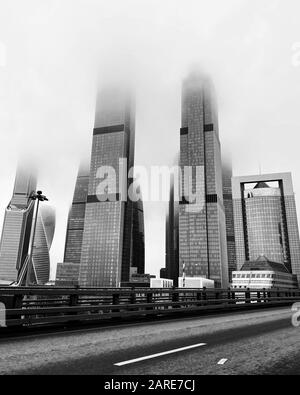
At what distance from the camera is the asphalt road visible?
4586mm

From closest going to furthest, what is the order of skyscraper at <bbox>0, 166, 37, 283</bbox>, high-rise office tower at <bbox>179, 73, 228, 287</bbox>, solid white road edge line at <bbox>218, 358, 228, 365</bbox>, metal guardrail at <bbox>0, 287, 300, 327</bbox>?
solid white road edge line at <bbox>218, 358, 228, 365</bbox> → metal guardrail at <bbox>0, 287, 300, 327</bbox> → high-rise office tower at <bbox>179, 73, 228, 287</bbox> → skyscraper at <bbox>0, 166, 37, 283</bbox>

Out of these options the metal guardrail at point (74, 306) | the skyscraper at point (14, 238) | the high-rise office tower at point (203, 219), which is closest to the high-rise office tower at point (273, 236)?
the high-rise office tower at point (203, 219)

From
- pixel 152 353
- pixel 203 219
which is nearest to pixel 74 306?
pixel 152 353

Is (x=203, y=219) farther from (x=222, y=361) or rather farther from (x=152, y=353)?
(x=222, y=361)

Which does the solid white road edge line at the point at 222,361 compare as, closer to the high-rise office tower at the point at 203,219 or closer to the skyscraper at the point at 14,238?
the high-rise office tower at the point at 203,219

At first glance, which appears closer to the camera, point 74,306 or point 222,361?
Answer: point 222,361

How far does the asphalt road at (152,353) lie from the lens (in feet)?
15.0

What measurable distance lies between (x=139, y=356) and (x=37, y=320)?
4.38m

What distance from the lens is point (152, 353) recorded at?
5727mm

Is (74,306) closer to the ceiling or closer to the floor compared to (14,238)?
closer to the floor

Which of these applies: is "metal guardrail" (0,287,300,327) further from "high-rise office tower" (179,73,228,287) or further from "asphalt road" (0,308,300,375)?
"high-rise office tower" (179,73,228,287)

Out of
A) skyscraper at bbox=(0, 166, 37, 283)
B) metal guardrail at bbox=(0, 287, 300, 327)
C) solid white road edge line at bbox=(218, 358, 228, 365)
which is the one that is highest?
skyscraper at bbox=(0, 166, 37, 283)

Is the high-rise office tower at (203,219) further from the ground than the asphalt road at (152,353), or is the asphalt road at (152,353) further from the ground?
the high-rise office tower at (203,219)

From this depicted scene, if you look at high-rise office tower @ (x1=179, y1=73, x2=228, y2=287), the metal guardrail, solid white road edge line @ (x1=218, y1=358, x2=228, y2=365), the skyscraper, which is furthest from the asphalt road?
the skyscraper
